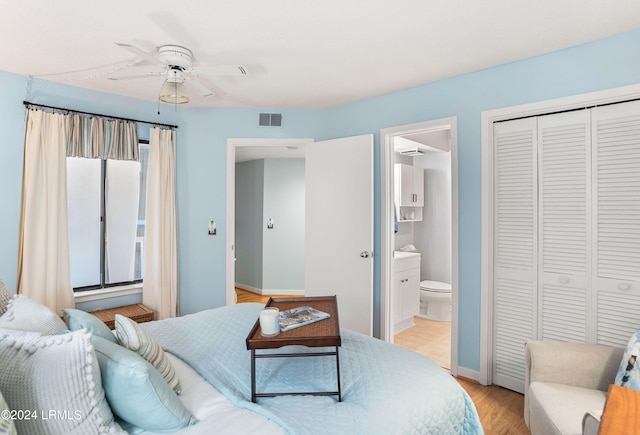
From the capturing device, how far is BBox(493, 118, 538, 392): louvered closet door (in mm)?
2660

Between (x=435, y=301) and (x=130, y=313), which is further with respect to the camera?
(x=435, y=301)

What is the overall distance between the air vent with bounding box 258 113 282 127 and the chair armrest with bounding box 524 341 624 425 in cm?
309

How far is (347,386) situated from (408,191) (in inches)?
146

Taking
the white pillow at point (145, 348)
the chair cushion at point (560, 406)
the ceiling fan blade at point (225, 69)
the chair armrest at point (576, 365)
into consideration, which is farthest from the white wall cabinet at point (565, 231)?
the white pillow at point (145, 348)

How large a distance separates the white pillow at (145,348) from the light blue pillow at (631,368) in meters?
2.03

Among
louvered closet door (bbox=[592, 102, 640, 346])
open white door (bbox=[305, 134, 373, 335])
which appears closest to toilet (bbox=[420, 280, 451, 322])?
open white door (bbox=[305, 134, 373, 335])

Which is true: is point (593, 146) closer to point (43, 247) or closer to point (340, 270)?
point (340, 270)

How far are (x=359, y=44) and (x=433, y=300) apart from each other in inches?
128

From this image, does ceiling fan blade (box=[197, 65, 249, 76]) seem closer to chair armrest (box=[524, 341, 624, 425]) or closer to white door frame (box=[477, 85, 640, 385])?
white door frame (box=[477, 85, 640, 385])

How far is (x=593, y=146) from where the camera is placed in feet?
7.86

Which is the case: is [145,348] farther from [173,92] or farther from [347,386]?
[173,92]

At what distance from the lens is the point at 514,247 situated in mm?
2746

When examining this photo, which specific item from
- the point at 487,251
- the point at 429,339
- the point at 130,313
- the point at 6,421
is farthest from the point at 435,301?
the point at 6,421

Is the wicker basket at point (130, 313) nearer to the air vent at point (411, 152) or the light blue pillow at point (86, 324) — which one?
the light blue pillow at point (86, 324)
